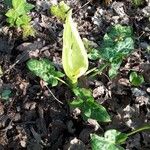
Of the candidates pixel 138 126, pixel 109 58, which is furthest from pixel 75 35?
pixel 138 126

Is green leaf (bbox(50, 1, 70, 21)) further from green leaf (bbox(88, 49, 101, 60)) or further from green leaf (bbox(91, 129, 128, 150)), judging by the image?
green leaf (bbox(91, 129, 128, 150))

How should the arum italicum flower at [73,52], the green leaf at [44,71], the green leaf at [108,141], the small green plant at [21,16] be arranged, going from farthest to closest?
the small green plant at [21,16] < the green leaf at [44,71] < the arum italicum flower at [73,52] < the green leaf at [108,141]

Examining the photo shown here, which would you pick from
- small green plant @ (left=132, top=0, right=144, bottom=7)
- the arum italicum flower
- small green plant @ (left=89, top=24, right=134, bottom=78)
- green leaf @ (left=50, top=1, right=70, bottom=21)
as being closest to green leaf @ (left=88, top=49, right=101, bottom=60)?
small green plant @ (left=89, top=24, right=134, bottom=78)

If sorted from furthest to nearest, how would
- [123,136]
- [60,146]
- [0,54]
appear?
[0,54], [60,146], [123,136]

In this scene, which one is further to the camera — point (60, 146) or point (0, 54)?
point (0, 54)

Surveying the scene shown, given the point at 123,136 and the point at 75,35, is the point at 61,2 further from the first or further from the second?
the point at 123,136

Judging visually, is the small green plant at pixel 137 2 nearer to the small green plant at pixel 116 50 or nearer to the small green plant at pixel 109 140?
the small green plant at pixel 116 50

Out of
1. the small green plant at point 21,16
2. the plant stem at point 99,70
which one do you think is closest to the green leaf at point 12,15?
the small green plant at point 21,16

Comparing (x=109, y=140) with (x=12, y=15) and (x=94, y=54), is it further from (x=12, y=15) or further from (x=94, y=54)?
(x=12, y=15)
